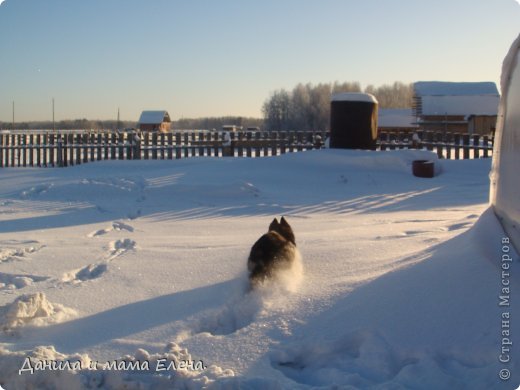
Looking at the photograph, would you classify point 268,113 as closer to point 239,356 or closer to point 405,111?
point 405,111

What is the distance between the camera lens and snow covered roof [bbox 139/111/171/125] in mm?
65000

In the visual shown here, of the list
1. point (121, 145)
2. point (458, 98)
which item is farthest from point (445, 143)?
point (458, 98)

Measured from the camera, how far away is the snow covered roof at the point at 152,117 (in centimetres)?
6500

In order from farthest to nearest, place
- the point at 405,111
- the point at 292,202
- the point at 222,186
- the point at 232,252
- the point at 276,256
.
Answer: the point at 405,111 < the point at 222,186 < the point at 292,202 < the point at 232,252 < the point at 276,256

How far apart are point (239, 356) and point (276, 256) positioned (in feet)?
5.27

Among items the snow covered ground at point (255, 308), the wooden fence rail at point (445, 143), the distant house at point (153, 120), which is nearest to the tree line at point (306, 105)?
the distant house at point (153, 120)

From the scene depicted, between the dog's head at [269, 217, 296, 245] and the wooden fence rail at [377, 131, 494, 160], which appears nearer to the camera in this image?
the dog's head at [269, 217, 296, 245]

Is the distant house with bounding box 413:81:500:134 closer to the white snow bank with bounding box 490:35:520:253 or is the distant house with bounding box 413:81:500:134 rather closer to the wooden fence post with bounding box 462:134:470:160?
the wooden fence post with bounding box 462:134:470:160

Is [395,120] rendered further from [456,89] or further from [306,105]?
[306,105]

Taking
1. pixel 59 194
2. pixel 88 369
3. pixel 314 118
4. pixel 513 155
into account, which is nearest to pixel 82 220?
pixel 59 194

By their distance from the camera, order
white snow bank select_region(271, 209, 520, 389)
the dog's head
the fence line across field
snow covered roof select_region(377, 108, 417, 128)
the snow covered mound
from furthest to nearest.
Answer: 1. snow covered roof select_region(377, 108, 417, 128)
2. the fence line across field
3. the dog's head
4. the snow covered mound
5. white snow bank select_region(271, 209, 520, 389)

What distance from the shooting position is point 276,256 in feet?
17.6

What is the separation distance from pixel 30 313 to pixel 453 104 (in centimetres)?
4811

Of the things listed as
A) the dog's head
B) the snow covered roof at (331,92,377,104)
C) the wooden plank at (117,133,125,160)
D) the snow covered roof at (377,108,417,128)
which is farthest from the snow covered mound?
the snow covered roof at (377,108,417,128)
